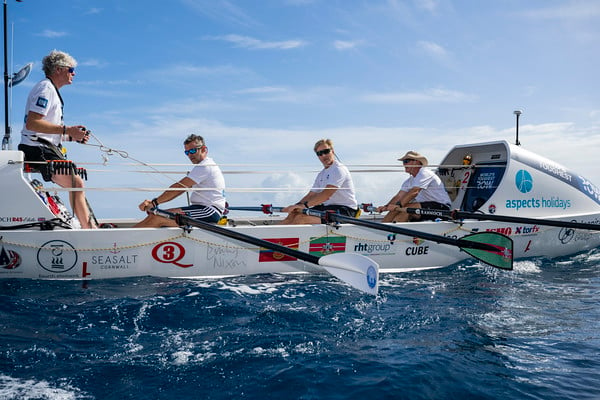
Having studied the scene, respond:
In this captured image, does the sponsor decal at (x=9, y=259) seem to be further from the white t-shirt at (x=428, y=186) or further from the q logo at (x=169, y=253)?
the white t-shirt at (x=428, y=186)

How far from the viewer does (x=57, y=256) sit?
5805mm

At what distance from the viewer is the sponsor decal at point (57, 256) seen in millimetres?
A: 5762

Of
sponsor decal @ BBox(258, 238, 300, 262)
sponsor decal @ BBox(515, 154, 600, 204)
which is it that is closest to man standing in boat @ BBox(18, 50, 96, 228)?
sponsor decal @ BBox(258, 238, 300, 262)

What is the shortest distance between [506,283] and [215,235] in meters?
4.18

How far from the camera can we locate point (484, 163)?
30.1ft

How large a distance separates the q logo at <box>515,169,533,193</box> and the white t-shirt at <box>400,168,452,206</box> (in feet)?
4.37

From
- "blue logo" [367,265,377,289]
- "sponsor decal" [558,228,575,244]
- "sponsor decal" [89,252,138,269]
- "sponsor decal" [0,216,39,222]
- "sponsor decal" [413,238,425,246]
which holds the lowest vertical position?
"sponsor decal" [89,252,138,269]

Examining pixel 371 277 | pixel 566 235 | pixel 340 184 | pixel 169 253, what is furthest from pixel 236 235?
pixel 566 235

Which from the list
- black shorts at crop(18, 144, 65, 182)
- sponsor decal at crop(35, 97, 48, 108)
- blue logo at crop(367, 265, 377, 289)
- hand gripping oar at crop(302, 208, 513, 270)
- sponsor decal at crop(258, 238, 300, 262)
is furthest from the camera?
sponsor decal at crop(258, 238, 300, 262)

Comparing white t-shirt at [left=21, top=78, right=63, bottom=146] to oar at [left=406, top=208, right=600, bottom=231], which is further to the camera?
oar at [left=406, top=208, right=600, bottom=231]

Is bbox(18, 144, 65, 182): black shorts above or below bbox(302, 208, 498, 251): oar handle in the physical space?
above

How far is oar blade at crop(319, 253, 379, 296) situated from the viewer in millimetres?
4863

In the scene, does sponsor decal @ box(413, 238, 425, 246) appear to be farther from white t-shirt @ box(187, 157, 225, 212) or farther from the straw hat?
white t-shirt @ box(187, 157, 225, 212)

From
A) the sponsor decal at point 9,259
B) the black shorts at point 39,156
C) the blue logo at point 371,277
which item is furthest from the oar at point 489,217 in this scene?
the sponsor decal at point 9,259
